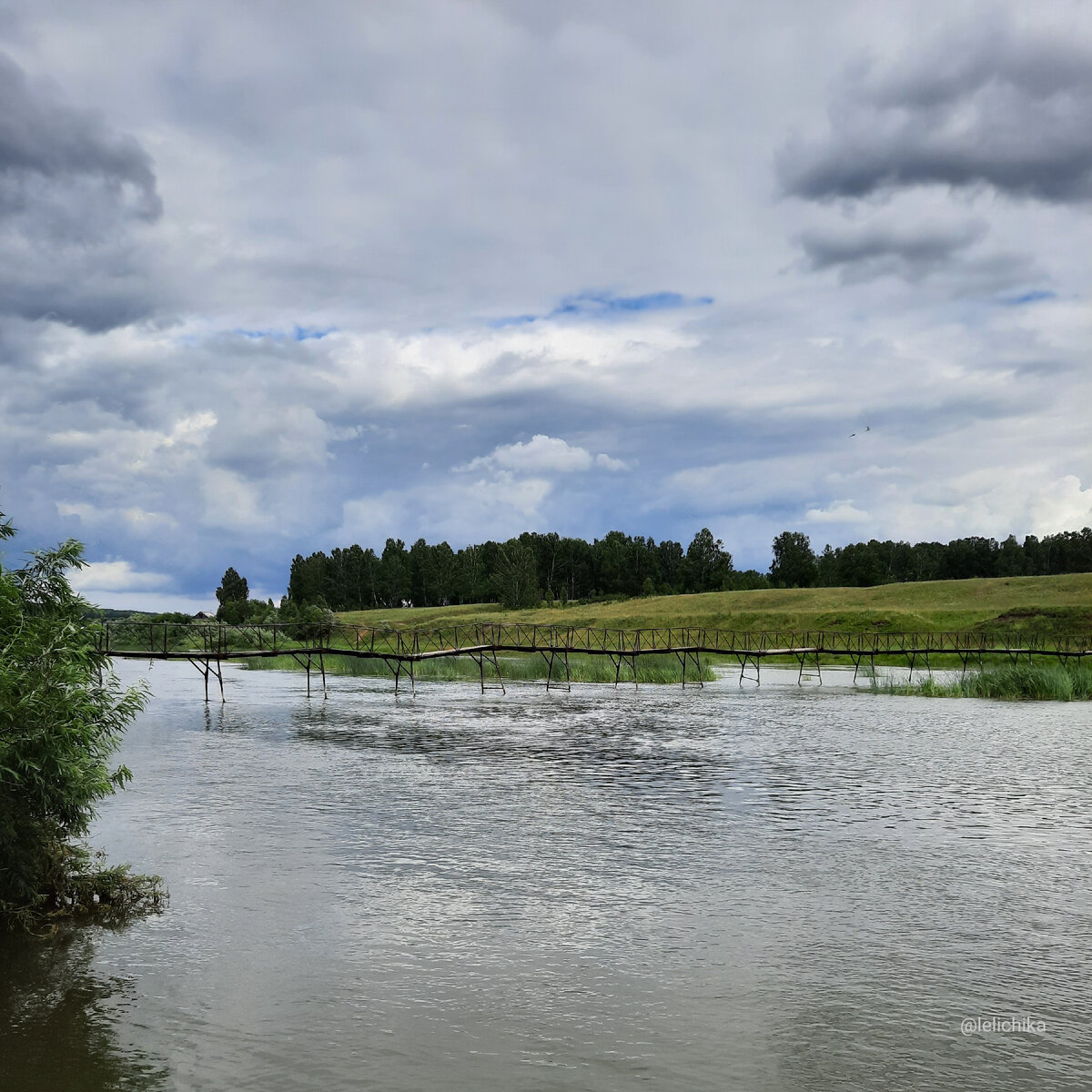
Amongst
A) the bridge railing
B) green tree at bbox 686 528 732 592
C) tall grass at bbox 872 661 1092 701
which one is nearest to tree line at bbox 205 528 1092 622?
green tree at bbox 686 528 732 592

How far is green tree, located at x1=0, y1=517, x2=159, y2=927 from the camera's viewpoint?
12102mm

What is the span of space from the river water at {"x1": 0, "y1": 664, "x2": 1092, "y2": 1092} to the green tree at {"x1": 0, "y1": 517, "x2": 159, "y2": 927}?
2.73 feet

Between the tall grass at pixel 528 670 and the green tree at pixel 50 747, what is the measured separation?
52960 millimetres

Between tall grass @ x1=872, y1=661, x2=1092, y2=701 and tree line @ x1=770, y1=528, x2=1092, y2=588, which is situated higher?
tree line @ x1=770, y1=528, x2=1092, y2=588

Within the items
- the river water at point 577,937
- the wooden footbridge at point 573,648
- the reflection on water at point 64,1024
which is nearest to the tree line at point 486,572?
the wooden footbridge at point 573,648

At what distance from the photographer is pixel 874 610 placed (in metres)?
102

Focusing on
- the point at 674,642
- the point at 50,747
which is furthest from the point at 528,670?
the point at 50,747

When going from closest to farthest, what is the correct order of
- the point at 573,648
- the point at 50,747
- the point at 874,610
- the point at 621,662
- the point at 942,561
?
the point at 50,747 → the point at 573,648 → the point at 621,662 → the point at 874,610 → the point at 942,561

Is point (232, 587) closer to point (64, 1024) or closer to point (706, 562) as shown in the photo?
point (706, 562)

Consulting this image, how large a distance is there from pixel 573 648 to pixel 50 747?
→ 50.3 meters

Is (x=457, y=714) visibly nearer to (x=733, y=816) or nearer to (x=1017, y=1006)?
(x=733, y=816)

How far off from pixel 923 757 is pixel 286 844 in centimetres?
2095

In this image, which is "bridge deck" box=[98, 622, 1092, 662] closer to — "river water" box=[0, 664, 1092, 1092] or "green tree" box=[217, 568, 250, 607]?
"river water" box=[0, 664, 1092, 1092]

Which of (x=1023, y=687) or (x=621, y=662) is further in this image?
(x=621, y=662)
